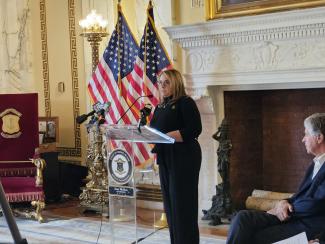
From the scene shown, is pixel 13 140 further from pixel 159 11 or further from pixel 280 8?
pixel 280 8

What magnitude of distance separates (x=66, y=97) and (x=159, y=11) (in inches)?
68.6

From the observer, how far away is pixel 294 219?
99.0 inches

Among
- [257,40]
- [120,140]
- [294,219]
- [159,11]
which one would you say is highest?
[159,11]

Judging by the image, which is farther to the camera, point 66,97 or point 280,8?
point 66,97

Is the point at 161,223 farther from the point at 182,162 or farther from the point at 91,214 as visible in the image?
the point at 182,162

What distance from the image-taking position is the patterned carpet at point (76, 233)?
3982 mm

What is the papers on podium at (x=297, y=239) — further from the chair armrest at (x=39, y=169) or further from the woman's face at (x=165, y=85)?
the chair armrest at (x=39, y=169)

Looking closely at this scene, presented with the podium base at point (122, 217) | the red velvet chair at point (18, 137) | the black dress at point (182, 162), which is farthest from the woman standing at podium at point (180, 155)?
the red velvet chair at point (18, 137)

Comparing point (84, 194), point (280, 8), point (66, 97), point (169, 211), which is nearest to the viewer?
point (169, 211)

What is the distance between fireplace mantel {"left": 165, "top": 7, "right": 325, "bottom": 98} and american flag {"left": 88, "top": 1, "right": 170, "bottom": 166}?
0.75ft

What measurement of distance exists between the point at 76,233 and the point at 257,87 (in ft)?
6.56

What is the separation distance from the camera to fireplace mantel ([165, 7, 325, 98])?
3.90 meters

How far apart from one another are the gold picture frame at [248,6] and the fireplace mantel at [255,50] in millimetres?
134

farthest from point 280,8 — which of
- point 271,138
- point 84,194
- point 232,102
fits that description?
point 84,194
